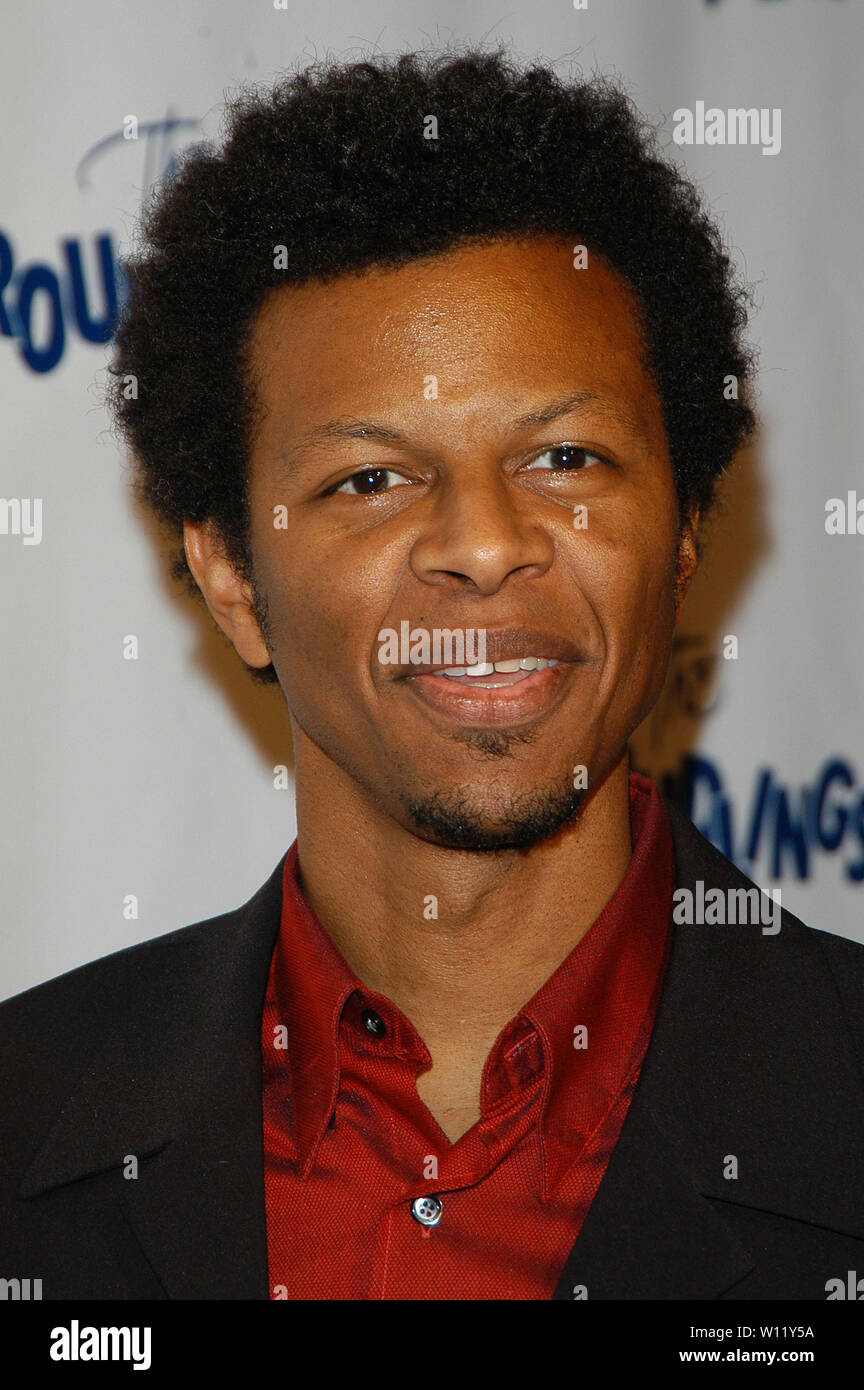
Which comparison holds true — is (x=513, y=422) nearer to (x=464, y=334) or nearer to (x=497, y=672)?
(x=464, y=334)

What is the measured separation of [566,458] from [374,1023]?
651mm

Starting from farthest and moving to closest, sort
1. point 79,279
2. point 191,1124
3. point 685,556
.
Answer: point 79,279 < point 685,556 < point 191,1124

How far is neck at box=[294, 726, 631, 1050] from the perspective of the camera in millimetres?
1671

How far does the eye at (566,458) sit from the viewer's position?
1.62 metres

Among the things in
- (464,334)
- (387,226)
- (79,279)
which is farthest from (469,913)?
(79,279)

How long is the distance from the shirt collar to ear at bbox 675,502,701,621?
31 cm

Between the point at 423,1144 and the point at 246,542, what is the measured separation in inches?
29.5

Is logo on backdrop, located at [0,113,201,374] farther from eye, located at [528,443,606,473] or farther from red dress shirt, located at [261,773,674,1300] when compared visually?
red dress shirt, located at [261,773,674,1300]

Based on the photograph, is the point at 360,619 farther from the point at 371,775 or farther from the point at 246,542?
the point at 246,542

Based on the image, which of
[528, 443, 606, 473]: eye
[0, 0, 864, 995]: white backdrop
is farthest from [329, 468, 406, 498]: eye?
[0, 0, 864, 995]: white backdrop

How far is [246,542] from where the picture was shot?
1862 mm

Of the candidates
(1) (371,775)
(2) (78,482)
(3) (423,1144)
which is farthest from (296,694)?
(2) (78,482)

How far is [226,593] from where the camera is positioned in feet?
6.34

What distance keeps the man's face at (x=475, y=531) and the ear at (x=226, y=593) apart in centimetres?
20
